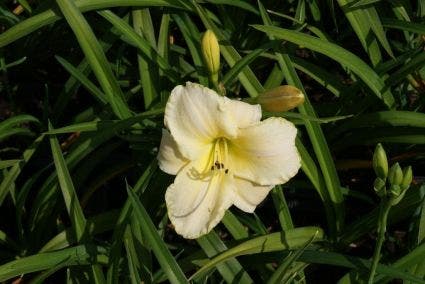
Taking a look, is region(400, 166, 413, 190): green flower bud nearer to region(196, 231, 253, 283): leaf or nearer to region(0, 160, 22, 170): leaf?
region(196, 231, 253, 283): leaf

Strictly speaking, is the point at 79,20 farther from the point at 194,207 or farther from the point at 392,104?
the point at 392,104

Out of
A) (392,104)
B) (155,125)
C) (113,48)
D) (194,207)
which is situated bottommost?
(392,104)

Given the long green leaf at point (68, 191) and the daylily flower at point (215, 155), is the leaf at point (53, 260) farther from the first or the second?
the daylily flower at point (215, 155)

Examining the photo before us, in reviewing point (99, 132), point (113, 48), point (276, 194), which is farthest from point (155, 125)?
point (113, 48)

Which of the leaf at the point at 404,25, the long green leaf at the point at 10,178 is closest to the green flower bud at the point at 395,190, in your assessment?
the leaf at the point at 404,25

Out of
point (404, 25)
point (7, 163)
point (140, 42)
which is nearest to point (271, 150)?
point (140, 42)

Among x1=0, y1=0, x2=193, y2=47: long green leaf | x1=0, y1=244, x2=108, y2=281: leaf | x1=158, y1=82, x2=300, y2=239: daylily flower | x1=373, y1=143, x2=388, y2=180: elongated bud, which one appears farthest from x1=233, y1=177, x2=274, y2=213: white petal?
x1=0, y1=0, x2=193, y2=47: long green leaf

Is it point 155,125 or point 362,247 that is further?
point 362,247
